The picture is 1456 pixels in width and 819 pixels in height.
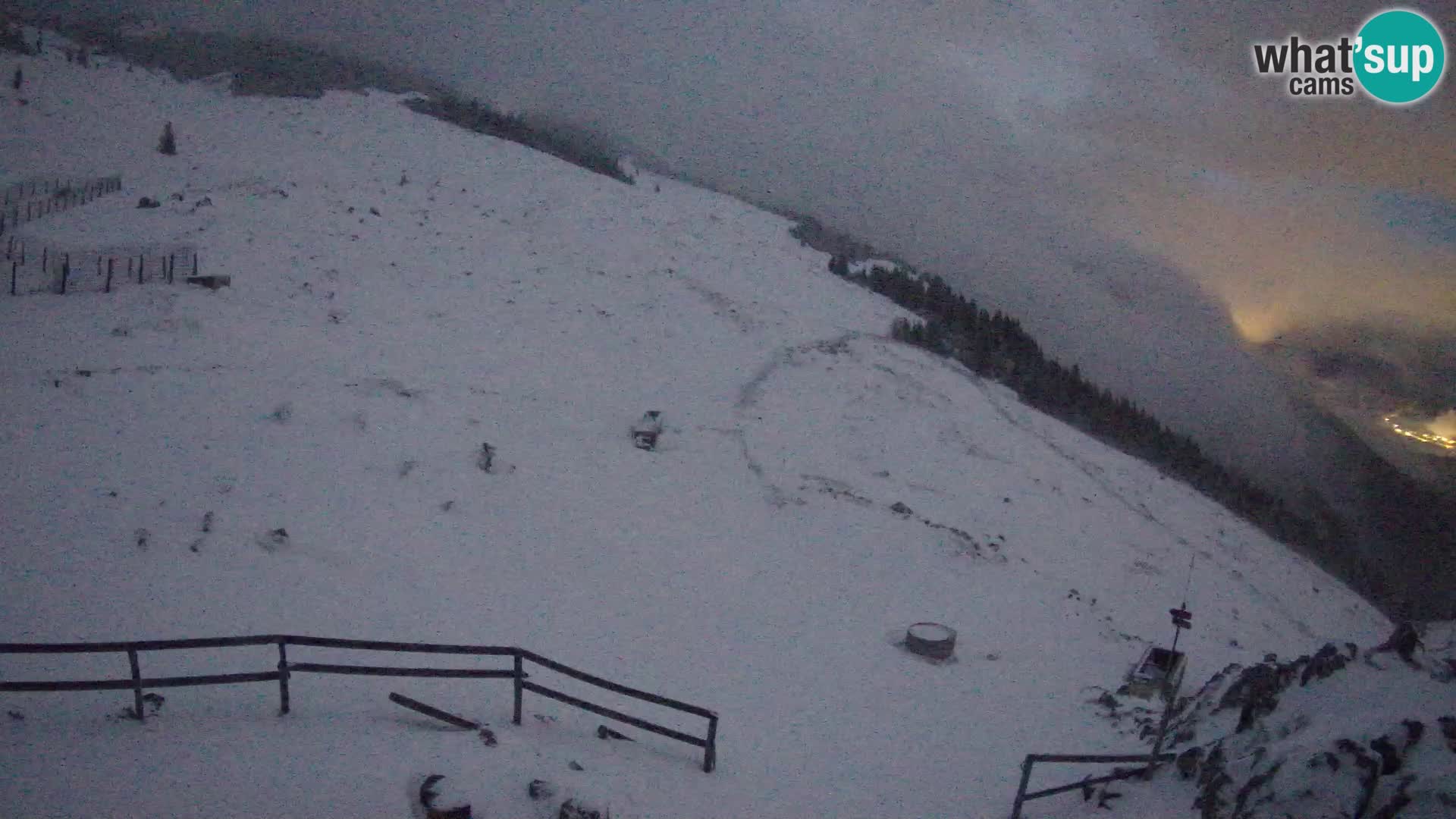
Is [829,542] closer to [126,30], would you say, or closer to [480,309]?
[480,309]

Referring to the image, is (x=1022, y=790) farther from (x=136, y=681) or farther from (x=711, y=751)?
(x=136, y=681)

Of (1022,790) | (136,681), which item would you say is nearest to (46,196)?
(136,681)

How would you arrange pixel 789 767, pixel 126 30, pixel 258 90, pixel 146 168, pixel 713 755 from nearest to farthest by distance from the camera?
1. pixel 713 755
2. pixel 789 767
3. pixel 146 168
4. pixel 258 90
5. pixel 126 30

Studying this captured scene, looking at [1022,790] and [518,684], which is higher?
[518,684]

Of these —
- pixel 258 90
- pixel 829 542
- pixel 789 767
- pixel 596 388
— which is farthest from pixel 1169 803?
pixel 258 90

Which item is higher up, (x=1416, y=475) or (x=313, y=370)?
(x=313, y=370)

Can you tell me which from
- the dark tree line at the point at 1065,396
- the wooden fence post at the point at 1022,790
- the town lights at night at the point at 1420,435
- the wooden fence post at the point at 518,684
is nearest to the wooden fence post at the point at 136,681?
the wooden fence post at the point at 518,684

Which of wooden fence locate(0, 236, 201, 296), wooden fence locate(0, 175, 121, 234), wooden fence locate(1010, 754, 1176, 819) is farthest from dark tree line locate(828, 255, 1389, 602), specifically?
wooden fence locate(0, 175, 121, 234)
